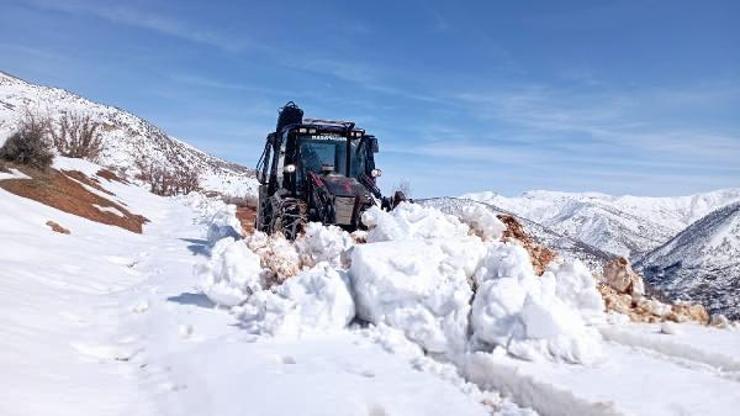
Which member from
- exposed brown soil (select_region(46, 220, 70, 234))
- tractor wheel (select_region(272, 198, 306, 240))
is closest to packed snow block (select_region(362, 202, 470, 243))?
tractor wheel (select_region(272, 198, 306, 240))

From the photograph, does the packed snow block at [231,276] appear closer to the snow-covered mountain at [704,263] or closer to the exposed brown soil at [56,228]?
the exposed brown soil at [56,228]

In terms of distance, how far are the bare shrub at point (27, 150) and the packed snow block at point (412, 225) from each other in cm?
1465

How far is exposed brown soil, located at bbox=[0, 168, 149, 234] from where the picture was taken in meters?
16.3

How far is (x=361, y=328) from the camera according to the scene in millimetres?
6535

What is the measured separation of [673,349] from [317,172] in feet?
29.1

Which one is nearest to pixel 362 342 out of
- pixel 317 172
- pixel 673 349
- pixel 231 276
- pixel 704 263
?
pixel 231 276

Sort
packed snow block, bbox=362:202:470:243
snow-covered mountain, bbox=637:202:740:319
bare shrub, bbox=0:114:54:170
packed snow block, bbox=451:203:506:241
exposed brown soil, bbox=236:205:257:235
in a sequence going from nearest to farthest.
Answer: packed snow block, bbox=362:202:470:243, packed snow block, bbox=451:203:506:241, bare shrub, bbox=0:114:54:170, exposed brown soil, bbox=236:205:257:235, snow-covered mountain, bbox=637:202:740:319

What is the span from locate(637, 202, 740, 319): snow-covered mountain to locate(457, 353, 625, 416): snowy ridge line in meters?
31.1

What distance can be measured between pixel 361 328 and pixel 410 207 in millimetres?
3080

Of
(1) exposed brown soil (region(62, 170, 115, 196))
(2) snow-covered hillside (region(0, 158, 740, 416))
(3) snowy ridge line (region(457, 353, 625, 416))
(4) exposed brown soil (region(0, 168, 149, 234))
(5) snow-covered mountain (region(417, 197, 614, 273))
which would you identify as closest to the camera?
(3) snowy ridge line (region(457, 353, 625, 416))

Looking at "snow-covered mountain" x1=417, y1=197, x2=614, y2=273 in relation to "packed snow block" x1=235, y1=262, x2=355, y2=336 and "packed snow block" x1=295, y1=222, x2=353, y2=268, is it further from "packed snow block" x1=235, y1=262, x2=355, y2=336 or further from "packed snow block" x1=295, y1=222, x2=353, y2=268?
"packed snow block" x1=235, y1=262, x2=355, y2=336

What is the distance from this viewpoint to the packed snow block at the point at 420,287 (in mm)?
5734

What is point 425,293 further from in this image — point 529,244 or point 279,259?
point 529,244

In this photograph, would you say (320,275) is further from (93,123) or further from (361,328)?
(93,123)
